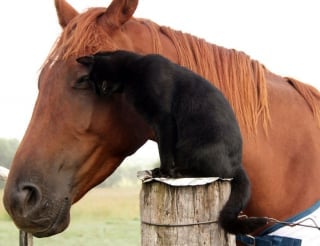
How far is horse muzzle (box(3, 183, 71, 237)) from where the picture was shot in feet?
6.75

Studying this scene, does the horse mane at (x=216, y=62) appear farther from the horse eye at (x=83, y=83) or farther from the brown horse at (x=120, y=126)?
the horse eye at (x=83, y=83)

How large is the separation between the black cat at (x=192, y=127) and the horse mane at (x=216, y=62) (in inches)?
15.8

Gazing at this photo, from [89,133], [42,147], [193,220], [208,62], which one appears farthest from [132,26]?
[193,220]

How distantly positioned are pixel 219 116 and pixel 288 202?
1017mm

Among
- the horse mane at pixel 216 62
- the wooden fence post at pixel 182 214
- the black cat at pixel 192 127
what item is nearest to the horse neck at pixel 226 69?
the horse mane at pixel 216 62

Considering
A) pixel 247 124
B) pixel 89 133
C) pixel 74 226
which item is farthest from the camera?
pixel 74 226

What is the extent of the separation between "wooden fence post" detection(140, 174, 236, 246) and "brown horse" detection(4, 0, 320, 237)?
67cm

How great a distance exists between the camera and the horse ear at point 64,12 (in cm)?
281

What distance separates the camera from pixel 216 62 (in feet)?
9.00

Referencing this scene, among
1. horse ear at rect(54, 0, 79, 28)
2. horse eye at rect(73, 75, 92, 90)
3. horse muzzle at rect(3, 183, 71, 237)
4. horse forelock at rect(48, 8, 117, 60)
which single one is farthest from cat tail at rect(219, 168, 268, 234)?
horse ear at rect(54, 0, 79, 28)

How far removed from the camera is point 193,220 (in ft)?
5.17

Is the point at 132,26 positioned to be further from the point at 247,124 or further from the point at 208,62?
the point at 247,124

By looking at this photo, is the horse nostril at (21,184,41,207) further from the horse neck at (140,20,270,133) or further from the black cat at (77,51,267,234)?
the horse neck at (140,20,270,133)

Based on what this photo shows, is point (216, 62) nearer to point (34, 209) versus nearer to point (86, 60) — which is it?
point (86, 60)
